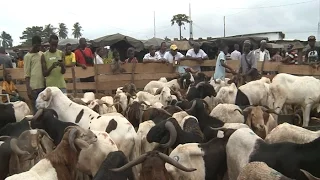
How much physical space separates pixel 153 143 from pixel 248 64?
5856mm

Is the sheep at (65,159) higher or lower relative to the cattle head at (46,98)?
lower

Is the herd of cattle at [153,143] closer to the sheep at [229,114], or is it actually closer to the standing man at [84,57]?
the sheep at [229,114]

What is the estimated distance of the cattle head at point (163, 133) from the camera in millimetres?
6203

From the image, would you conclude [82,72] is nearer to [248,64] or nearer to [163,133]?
[248,64]

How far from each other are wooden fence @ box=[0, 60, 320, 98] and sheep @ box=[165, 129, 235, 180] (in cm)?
628

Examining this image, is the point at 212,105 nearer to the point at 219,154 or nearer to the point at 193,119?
the point at 193,119

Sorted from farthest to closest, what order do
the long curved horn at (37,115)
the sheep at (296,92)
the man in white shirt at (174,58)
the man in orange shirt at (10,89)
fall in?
1. the man in white shirt at (174,58)
2. the man in orange shirt at (10,89)
3. the sheep at (296,92)
4. the long curved horn at (37,115)

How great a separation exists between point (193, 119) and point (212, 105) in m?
3.46

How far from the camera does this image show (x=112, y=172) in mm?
4949

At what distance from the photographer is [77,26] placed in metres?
71.3

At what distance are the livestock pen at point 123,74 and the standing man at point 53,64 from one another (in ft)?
9.18

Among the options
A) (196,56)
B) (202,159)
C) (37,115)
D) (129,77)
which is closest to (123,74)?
(129,77)

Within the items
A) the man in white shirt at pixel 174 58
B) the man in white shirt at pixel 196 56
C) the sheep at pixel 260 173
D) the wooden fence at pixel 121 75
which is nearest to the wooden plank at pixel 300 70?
the wooden fence at pixel 121 75

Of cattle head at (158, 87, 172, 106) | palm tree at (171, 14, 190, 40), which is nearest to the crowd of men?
cattle head at (158, 87, 172, 106)
